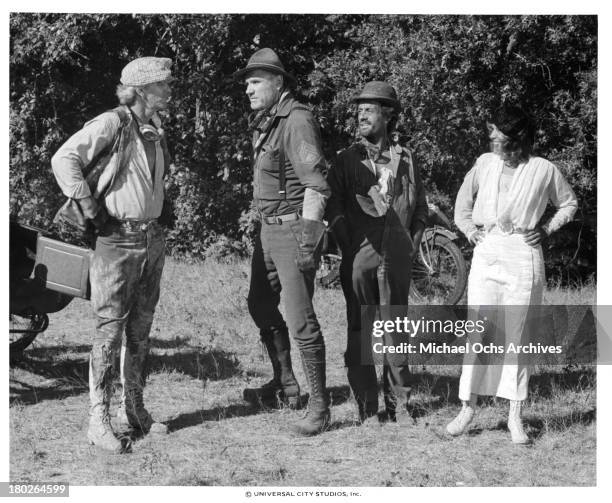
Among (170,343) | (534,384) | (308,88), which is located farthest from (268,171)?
(308,88)

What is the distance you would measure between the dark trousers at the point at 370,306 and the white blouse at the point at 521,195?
1.81 feet

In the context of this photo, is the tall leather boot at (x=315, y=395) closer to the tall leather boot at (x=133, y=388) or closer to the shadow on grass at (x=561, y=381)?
the tall leather boot at (x=133, y=388)

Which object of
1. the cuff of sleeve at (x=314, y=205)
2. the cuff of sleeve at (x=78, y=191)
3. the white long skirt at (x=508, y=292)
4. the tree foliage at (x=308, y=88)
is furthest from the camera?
the tree foliage at (x=308, y=88)

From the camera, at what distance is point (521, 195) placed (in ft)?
17.2

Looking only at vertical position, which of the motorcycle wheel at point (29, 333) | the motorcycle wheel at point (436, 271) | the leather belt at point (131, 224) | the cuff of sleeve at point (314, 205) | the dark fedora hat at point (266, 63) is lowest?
the motorcycle wheel at point (29, 333)

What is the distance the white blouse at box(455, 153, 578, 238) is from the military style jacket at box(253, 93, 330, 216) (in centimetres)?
97

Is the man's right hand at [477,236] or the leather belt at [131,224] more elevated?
the leather belt at [131,224]

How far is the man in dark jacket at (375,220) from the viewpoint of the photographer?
5.51 meters

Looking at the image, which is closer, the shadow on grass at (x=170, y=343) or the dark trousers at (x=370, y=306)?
the dark trousers at (x=370, y=306)

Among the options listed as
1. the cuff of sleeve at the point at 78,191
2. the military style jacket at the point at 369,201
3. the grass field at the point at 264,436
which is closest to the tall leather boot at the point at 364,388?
the grass field at the point at 264,436

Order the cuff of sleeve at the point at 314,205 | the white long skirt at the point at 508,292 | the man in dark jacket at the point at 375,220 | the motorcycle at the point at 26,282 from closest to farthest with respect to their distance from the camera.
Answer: the cuff of sleeve at the point at 314,205 < the white long skirt at the point at 508,292 < the man in dark jacket at the point at 375,220 < the motorcycle at the point at 26,282

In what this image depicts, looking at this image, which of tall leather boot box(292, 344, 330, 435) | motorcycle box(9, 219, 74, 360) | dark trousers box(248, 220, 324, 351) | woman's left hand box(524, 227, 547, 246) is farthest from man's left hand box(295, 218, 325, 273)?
motorcycle box(9, 219, 74, 360)

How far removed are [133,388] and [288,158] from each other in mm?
→ 1683
